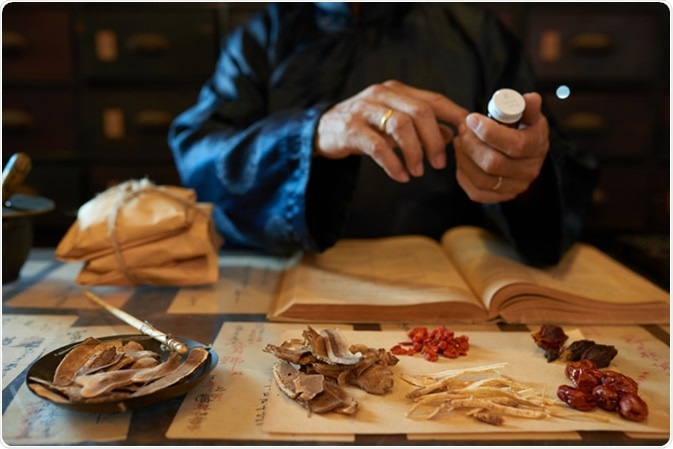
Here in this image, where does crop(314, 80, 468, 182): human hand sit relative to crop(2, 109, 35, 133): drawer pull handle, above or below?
above

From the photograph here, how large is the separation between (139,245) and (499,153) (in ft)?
1.44

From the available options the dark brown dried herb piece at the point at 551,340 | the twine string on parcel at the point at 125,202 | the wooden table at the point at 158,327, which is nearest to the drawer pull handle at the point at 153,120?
the wooden table at the point at 158,327

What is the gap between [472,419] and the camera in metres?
0.48

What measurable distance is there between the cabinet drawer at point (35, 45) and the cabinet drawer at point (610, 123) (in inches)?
47.9

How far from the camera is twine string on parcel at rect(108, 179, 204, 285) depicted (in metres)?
0.80

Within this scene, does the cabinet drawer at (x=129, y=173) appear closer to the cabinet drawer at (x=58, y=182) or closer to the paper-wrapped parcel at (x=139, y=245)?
the cabinet drawer at (x=58, y=182)

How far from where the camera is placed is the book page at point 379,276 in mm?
721

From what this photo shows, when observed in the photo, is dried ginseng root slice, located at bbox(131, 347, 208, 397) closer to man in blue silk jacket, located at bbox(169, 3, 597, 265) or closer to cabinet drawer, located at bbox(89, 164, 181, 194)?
man in blue silk jacket, located at bbox(169, 3, 597, 265)

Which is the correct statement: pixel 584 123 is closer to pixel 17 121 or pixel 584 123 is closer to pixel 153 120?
pixel 153 120

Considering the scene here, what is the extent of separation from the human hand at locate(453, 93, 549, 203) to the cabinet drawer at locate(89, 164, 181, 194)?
42.5 inches

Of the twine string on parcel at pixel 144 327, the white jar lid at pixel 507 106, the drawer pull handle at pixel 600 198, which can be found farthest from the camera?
the drawer pull handle at pixel 600 198

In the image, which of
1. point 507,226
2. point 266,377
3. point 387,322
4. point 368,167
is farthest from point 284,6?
point 266,377

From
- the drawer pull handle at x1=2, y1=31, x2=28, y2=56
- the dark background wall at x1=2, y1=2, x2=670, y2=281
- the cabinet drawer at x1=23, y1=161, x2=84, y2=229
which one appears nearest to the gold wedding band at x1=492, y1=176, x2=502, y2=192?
the dark background wall at x1=2, y1=2, x2=670, y2=281

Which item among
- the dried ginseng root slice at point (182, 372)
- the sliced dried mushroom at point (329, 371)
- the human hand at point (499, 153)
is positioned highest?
the human hand at point (499, 153)
